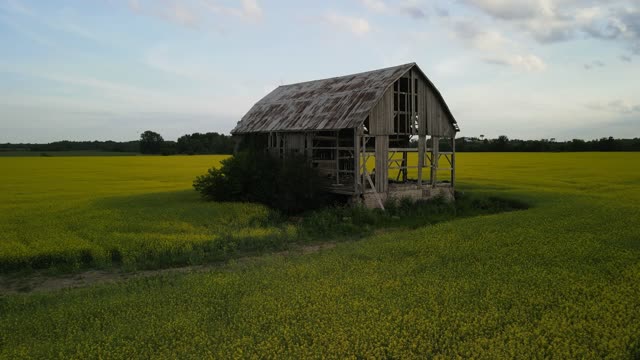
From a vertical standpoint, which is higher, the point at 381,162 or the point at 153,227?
the point at 381,162

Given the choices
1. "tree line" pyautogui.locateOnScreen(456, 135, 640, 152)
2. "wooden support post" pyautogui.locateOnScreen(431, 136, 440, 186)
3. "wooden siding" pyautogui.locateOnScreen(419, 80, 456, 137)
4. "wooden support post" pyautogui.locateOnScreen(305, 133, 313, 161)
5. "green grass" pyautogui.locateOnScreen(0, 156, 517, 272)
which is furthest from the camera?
"tree line" pyautogui.locateOnScreen(456, 135, 640, 152)

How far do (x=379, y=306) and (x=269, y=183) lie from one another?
15052mm

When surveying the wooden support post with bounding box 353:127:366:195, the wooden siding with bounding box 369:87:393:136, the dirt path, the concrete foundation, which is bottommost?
the dirt path

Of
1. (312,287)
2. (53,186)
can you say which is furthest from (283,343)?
(53,186)

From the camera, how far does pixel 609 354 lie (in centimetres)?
711

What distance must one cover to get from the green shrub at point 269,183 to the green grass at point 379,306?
7.71 m

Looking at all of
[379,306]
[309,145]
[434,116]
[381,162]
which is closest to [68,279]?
[379,306]

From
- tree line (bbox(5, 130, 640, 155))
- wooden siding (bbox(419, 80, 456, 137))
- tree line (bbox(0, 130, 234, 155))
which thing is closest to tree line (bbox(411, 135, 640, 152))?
tree line (bbox(5, 130, 640, 155))

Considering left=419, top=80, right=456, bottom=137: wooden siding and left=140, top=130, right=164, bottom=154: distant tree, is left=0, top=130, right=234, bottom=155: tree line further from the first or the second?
left=419, top=80, right=456, bottom=137: wooden siding

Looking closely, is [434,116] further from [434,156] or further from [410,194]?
[410,194]

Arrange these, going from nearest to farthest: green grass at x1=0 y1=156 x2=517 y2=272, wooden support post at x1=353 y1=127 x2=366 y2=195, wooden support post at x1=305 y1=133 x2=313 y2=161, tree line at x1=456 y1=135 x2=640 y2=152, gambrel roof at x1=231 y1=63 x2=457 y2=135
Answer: green grass at x1=0 y1=156 x2=517 y2=272 < wooden support post at x1=353 y1=127 x2=366 y2=195 < gambrel roof at x1=231 y1=63 x2=457 y2=135 < wooden support post at x1=305 y1=133 x2=313 y2=161 < tree line at x1=456 y1=135 x2=640 y2=152

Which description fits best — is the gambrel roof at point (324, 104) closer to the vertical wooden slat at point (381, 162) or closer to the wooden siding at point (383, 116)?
the wooden siding at point (383, 116)

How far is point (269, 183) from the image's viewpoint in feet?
77.3

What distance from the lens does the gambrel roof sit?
23.1 m
